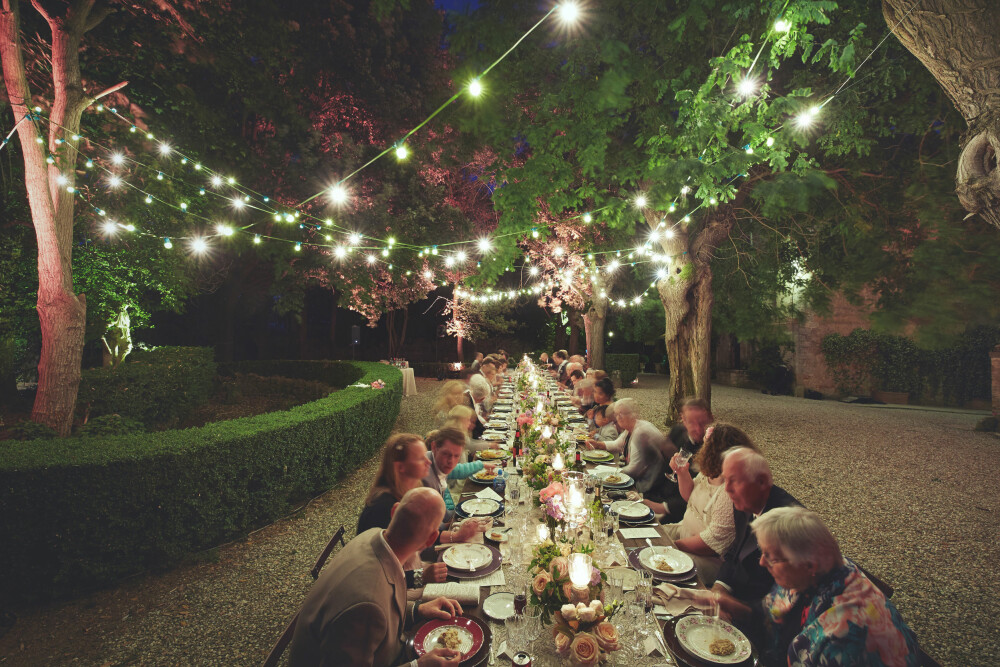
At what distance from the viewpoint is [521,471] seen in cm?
369

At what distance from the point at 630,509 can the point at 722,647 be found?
132 cm

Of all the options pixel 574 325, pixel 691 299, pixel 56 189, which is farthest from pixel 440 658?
pixel 574 325

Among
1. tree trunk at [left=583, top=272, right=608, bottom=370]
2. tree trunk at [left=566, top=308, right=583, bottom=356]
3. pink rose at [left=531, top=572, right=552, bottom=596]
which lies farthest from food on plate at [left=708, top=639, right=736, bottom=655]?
tree trunk at [left=566, top=308, right=583, bottom=356]

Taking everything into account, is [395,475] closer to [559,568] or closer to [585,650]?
[559,568]

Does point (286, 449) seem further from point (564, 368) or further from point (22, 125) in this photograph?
point (564, 368)

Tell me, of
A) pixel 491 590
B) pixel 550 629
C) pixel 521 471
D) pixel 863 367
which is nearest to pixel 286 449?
pixel 521 471

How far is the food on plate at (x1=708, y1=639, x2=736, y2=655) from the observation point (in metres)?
1.68

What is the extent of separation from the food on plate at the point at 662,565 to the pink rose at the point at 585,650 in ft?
2.65

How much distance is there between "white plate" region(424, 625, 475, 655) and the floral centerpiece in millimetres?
301

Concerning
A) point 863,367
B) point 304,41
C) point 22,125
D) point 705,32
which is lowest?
point 863,367

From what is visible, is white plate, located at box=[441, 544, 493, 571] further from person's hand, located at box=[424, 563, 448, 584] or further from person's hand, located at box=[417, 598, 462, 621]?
person's hand, located at box=[417, 598, 462, 621]

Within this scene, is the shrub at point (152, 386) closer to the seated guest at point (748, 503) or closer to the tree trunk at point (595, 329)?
the seated guest at point (748, 503)

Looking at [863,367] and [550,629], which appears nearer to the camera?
[550,629]

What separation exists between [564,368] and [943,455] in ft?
23.9
